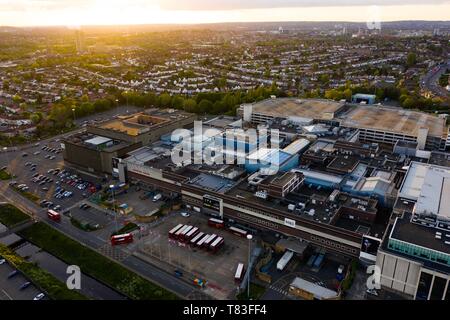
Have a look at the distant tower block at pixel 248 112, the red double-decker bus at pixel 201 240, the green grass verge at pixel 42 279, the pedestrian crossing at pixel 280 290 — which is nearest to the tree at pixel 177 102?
the distant tower block at pixel 248 112

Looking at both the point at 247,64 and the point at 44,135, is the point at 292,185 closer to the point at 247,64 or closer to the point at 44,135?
the point at 44,135

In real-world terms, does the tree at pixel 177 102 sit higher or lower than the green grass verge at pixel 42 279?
higher

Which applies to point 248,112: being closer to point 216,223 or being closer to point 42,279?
point 216,223

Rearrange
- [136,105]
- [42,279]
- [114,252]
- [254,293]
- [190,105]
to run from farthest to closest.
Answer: [136,105] → [190,105] → [114,252] → [42,279] → [254,293]

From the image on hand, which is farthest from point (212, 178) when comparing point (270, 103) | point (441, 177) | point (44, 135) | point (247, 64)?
point (247, 64)

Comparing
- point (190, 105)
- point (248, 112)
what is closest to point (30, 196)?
point (248, 112)

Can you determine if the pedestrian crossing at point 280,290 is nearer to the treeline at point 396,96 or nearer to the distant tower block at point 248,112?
the distant tower block at point 248,112
